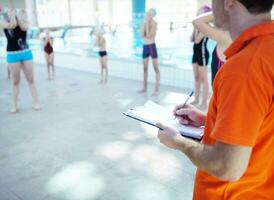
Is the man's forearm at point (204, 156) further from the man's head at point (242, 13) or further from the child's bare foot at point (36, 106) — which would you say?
the child's bare foot at point (36, 106)

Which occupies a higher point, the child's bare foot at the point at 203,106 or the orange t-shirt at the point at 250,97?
the orange t-shirt at the point at 250,97

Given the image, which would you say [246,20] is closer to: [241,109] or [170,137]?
[241,109]

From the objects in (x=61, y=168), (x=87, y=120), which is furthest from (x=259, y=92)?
(x=87, y=120)

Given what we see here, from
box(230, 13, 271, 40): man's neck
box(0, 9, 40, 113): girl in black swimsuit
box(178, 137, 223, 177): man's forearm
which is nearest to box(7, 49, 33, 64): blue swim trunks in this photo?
box(0, 9, 40, 113): girl in black swimsuit

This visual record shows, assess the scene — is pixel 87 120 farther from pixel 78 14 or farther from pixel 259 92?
pixel 78 14

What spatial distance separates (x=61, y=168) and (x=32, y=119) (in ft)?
5.95

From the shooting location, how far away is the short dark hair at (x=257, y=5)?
716 mm

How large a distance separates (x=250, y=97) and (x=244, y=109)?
0.10 feet

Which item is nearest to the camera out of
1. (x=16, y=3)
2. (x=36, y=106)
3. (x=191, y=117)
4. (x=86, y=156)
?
(x=191, y=117)

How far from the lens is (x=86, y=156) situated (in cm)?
323

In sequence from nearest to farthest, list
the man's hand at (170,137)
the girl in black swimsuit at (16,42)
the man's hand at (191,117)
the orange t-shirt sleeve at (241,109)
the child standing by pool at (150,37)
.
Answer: the orange t-shirt sleeve at (241,109) < the man's hand at (170,137) < the man's hand at (191,117) < the girl in black swimsuit at (16,42) < the child standing by pool at (150,37)

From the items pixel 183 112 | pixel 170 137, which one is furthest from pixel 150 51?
pixel 170 137

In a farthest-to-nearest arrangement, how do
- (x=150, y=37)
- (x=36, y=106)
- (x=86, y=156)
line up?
(x=150, y=37) → (x=36, y=106) → (x=86, y=156)

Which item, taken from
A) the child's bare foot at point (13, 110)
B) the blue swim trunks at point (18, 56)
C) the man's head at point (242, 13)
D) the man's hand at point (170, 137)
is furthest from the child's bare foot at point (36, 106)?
the man's head at point (242, 13)
